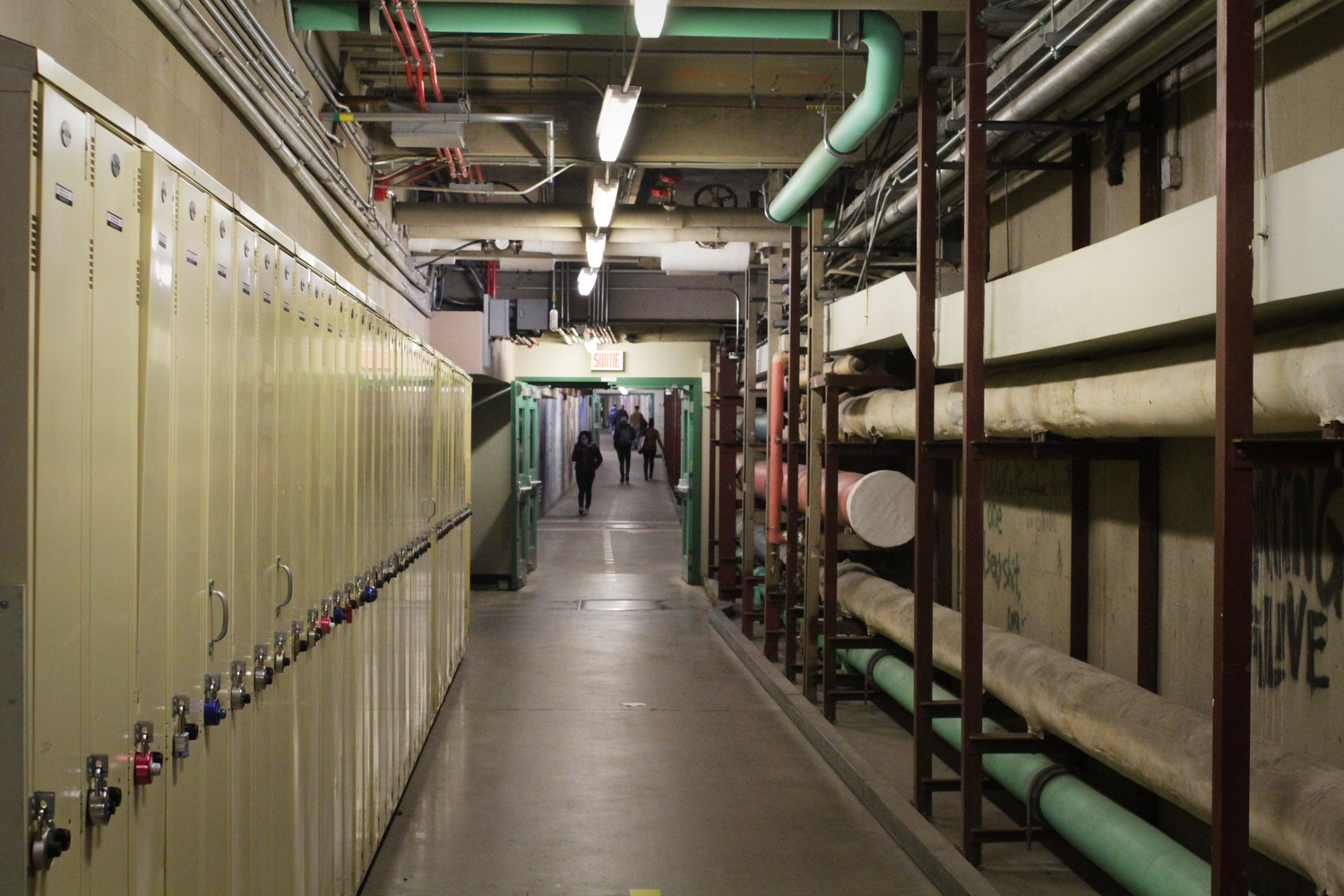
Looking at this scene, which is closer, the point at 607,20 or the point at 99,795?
the point at 99,795

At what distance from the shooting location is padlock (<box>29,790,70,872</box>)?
1376 mm

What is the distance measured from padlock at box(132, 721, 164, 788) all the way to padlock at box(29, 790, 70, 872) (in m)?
0.26

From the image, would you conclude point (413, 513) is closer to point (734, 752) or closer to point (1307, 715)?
point (734, 752)

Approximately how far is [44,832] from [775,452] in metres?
6.20

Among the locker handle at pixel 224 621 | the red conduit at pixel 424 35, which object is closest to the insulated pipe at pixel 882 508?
the red conduit at pixel 424 35

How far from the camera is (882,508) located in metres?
5.64

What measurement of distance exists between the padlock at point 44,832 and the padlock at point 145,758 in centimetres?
26

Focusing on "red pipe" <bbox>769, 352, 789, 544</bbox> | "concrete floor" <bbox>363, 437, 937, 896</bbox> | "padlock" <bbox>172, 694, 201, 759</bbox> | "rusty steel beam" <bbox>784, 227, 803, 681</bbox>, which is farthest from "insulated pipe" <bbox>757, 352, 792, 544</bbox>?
"padlock" <bbox>172, 694, 201, 759</bbox>

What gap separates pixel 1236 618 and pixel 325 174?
4.43 meters

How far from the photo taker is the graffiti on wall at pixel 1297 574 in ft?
10.1

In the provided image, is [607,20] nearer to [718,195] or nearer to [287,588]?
[287,588]

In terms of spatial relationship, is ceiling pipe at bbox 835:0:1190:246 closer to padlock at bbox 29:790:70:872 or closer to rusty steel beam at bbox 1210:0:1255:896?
rusty steel beam at bbox 1210:0:1255:896

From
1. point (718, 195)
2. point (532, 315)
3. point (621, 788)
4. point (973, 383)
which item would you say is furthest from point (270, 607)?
point (532, 315)

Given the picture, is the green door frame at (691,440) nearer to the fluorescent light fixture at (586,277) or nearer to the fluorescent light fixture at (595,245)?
the fluorescent light fixture at (586,277)
